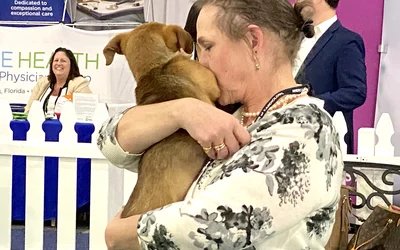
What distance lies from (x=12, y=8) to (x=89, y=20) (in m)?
0.89

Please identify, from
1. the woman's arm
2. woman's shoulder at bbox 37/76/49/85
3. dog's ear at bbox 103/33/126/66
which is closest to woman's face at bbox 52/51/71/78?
woman's shoulder at bbox 37/76/49/85

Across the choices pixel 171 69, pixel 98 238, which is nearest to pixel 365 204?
pixel 98 238

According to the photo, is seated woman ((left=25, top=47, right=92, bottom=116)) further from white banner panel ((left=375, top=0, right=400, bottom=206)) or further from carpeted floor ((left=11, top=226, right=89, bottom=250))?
white banner panel ((left=375, top=0, right=400, bottom=206))

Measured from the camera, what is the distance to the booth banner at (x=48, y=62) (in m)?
6.32

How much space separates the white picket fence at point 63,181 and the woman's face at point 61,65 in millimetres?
2409

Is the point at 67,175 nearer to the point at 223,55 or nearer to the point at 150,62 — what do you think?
the point at 150,62

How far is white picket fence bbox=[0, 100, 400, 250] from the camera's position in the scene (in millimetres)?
3486

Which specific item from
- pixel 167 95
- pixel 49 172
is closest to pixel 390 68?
pixel 49 172

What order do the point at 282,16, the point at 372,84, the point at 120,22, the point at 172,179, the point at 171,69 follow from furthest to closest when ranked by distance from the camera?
the point at 120,22
the point at 372,84
the point at 171,69
the point at 172,179
the point at 282,16

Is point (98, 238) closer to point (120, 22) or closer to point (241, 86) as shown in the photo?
point (241, 86)

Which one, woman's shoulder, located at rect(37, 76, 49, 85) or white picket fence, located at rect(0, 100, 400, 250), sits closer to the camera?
white picket fence, located at rect(0, 100, 400, 250)

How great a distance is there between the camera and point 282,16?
132cm

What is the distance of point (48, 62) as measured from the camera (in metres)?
6.37

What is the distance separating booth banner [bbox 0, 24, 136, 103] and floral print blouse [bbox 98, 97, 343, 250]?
5.14 metres
